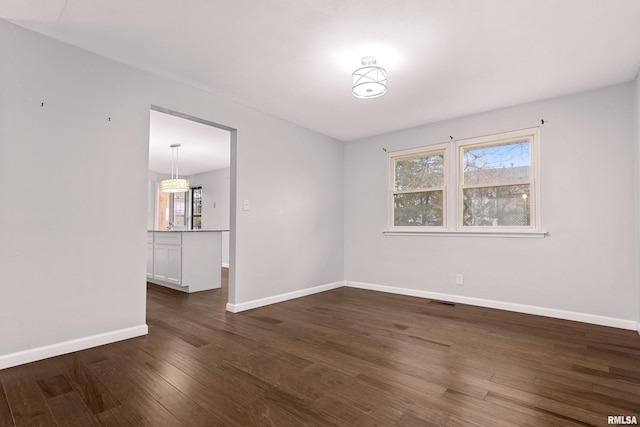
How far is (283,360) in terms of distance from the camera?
7.88 ft

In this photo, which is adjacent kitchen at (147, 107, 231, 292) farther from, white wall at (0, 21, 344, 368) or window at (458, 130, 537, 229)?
window at (458, 130, 537, 229)

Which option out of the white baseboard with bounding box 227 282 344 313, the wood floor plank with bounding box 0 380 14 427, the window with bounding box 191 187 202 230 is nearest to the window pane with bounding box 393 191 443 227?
the white baseboard with bounding box 227 282 344 313

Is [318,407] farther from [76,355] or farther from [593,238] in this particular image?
[593,238]

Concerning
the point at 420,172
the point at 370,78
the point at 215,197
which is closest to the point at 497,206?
the point at 420,172

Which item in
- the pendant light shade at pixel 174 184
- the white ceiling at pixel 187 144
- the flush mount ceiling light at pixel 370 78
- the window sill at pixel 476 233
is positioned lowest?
the window sill at pixel 476 233

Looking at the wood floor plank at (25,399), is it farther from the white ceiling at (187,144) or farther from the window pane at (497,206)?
the window pane at (497,206)

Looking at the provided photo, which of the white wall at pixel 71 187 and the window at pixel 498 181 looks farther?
the window at pixel 498 181

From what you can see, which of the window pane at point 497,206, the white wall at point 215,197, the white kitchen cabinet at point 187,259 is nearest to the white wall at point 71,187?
the white kitchen cabinet at point 187,259

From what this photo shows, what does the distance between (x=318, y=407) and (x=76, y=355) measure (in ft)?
6.37

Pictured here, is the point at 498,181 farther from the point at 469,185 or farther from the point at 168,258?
the point at 168,258

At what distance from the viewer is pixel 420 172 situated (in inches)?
184

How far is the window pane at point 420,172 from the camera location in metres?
4.51

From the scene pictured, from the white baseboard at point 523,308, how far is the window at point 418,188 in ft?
3.07

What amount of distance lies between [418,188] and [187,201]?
6.73 meters
